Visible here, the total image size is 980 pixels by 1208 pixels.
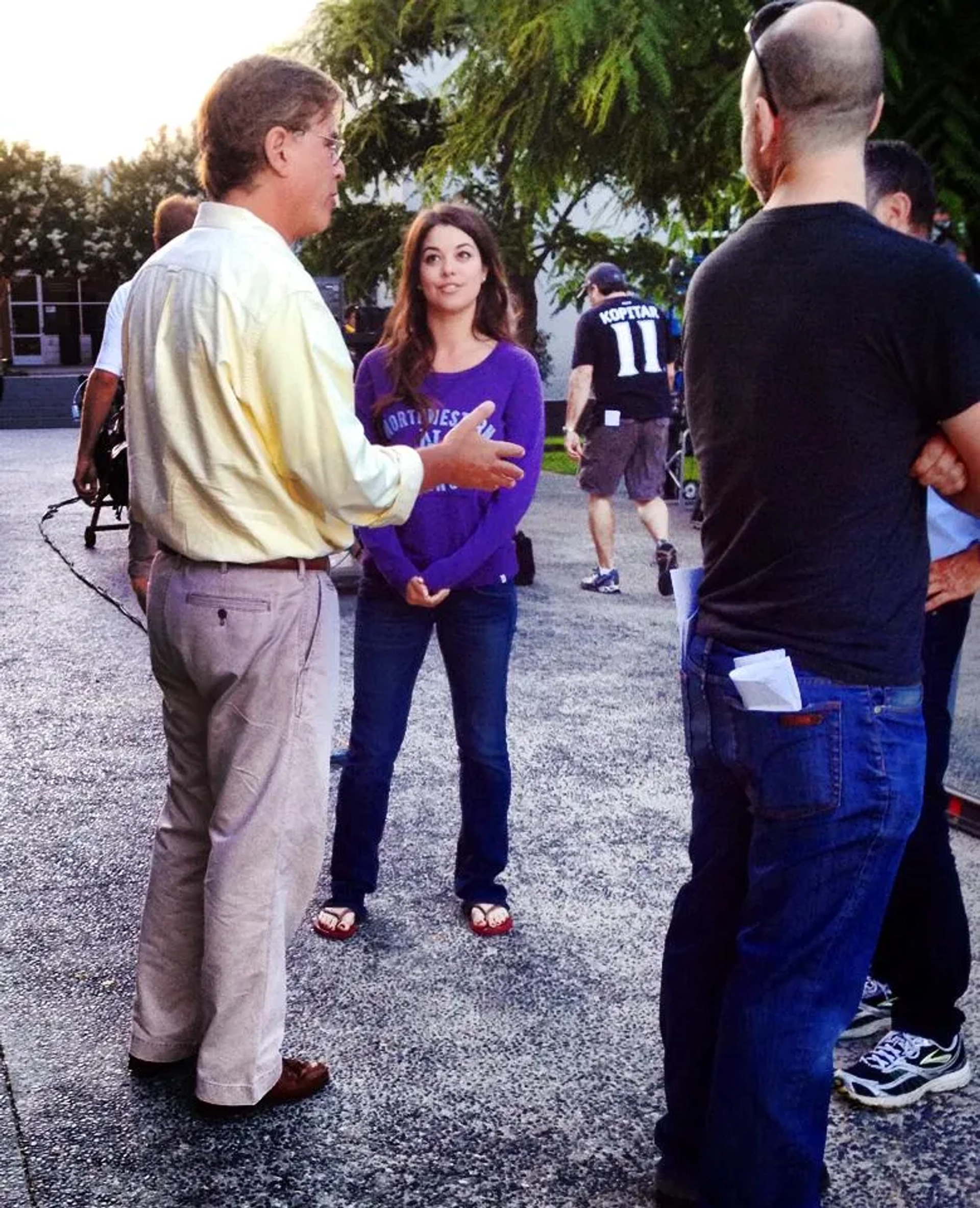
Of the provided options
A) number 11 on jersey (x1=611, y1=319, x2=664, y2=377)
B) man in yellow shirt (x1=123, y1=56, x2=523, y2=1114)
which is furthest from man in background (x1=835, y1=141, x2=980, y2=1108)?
number 11 on jersey (x1=611, y1=319, x2=664, y2=377)

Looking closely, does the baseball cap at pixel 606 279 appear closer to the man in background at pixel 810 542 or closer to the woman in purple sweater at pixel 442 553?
the woman in purple sweater at pixel 442 553

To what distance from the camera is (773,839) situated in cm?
228

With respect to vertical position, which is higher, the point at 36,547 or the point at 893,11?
the point at 893,11

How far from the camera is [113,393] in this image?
666 cm

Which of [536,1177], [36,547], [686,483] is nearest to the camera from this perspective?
[536,1177]

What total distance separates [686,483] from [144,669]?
335 inches

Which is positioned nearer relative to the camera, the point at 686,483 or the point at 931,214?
the point at 931,214

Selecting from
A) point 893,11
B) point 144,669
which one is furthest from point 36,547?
point 893,11

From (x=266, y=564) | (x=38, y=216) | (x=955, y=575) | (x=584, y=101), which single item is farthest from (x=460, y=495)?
(x=38, y=216)

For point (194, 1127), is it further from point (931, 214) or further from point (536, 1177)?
point (931, 214)

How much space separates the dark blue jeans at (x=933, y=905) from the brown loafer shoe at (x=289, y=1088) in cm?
127

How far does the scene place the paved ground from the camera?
2.85 meters

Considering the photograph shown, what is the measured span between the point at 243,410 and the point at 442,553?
1.21m

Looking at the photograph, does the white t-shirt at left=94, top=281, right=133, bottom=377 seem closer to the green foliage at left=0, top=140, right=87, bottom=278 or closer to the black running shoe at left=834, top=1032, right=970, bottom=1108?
the black running shoe at left=834, top=1032, right=970, bottom=1108
